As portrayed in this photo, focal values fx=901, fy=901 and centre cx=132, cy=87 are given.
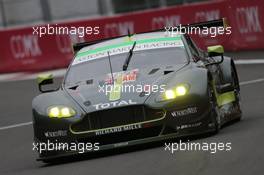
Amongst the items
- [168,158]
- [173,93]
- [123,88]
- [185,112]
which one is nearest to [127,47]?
[123,88]

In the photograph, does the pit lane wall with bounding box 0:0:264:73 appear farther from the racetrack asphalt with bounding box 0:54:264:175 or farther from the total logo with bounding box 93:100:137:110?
the total logo with bounding box 93:100:137:110

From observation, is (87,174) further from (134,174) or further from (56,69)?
(56,69)

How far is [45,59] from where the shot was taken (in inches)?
1014

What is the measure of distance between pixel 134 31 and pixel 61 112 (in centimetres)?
1571

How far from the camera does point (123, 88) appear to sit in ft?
31.6

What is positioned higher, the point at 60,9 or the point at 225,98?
the point at 225,98

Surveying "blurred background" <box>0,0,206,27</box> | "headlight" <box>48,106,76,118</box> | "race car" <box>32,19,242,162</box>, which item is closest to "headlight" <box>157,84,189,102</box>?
"race car" <box>32,19,242,162</box>

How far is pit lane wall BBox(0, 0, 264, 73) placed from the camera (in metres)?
22.5

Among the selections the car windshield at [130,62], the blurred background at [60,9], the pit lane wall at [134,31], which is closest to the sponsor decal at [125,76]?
the car windshield at [130,62]

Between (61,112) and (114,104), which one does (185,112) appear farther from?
(61,112)

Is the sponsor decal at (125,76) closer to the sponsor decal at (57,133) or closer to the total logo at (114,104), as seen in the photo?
the total logo at (114,104)

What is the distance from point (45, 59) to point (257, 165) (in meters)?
18.6

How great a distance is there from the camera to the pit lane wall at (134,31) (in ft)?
73.7

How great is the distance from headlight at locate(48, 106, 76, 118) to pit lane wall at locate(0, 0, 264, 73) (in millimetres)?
13098
